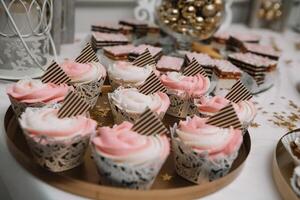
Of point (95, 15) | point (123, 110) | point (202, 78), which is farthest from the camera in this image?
point (95, 15)

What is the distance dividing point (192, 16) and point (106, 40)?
1.04 ft

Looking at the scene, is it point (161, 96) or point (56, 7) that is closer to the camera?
point (161, 96)

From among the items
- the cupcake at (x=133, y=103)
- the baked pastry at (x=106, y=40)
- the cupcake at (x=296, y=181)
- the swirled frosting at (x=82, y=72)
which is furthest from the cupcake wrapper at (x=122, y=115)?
the baked pastry at (x=106, y=40)

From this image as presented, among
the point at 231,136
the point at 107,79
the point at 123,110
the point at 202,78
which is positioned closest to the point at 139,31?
the point at 107,79

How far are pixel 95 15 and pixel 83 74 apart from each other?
85cm

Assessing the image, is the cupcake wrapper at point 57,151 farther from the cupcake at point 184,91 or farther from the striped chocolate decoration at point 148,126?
the cupcake at point 184,91

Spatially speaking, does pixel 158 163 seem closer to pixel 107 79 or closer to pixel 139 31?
pixel 107 79

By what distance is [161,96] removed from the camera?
0.94m

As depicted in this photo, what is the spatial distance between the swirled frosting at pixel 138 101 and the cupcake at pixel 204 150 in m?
0.11

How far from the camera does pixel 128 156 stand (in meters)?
0.69

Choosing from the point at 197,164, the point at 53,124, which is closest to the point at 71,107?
the point at 53,124

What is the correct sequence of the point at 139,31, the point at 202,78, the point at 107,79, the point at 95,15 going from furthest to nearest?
the point at 95,15 < the point at 139,31 < the point at 107,79 < the point at 202,78

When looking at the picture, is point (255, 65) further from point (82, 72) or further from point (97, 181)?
point (97, 181)

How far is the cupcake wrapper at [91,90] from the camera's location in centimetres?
99
